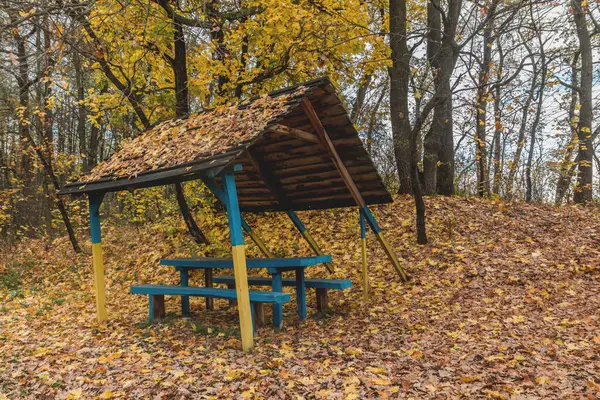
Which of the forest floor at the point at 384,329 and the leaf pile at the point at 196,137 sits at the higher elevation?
the leaf pile at the point at 196,137

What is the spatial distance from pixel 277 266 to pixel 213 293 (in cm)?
94

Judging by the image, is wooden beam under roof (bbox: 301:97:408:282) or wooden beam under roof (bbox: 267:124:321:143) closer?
wooden beam under roof (bbox: 267:124:321:143)

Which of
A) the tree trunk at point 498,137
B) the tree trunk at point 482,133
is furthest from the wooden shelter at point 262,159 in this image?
the tree trunk at point 498,137

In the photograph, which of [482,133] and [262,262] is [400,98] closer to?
[482,133]

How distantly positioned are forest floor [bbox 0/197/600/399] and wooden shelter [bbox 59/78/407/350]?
0.95 metres

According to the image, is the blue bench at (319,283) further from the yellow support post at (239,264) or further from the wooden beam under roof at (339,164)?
the yellow support post at (239,264)

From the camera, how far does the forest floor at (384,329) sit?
430 cm

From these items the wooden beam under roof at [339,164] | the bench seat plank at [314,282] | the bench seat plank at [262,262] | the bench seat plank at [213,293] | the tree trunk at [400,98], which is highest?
the tree trunk at [400,98]

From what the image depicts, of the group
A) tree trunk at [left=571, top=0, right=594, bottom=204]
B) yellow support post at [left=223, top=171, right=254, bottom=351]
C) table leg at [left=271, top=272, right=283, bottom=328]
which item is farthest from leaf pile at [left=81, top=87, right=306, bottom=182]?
tree trunk at [left=571, top=0, right=594, bottom=204]

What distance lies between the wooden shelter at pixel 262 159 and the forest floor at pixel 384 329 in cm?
95

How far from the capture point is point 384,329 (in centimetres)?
614

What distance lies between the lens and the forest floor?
430 centimetres

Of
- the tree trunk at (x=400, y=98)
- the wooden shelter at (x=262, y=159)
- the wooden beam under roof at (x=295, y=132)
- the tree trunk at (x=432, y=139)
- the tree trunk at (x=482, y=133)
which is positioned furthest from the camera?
the tree trunk at (x=482, y=133)

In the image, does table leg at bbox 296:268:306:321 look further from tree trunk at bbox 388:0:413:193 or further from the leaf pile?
tree trunk at bbox 388:0:413:193
